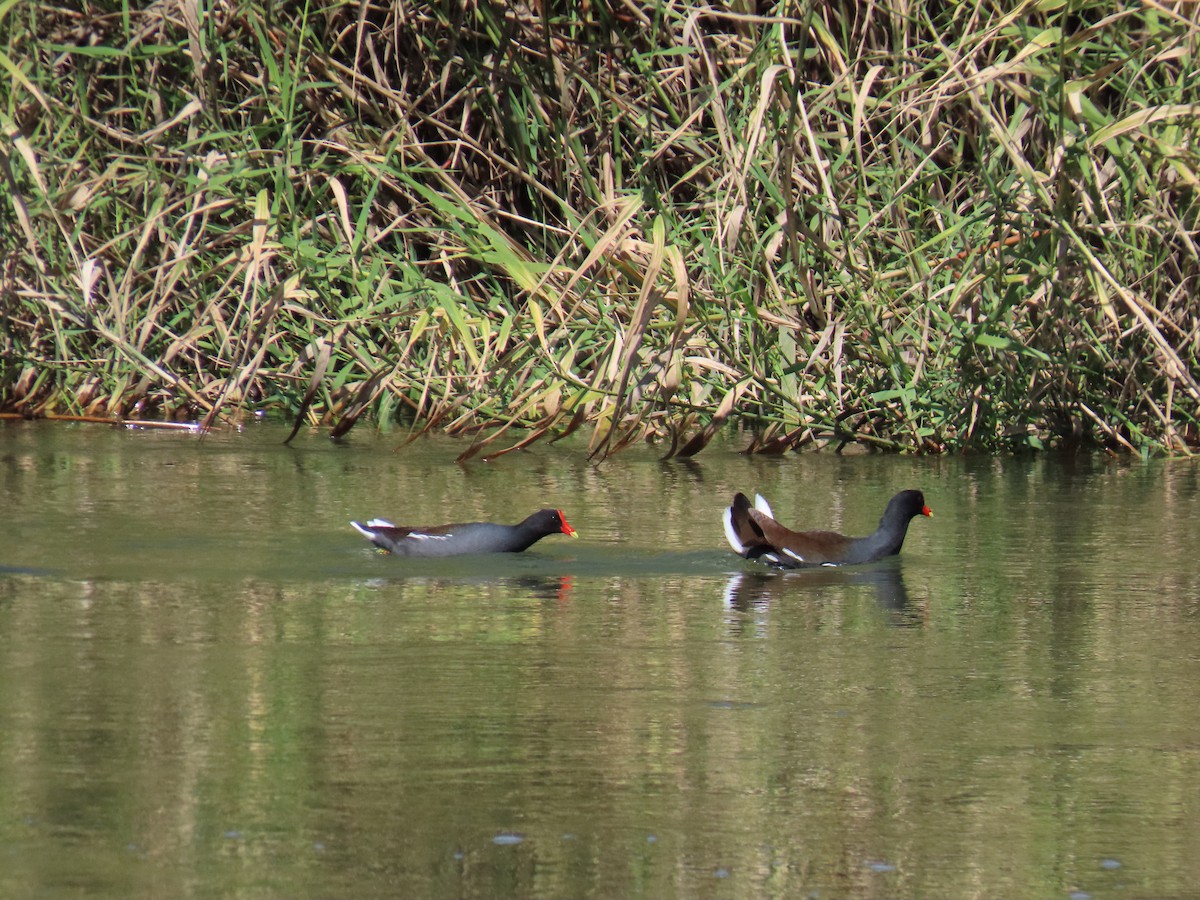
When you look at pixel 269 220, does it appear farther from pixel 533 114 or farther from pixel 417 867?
pixel 417 867

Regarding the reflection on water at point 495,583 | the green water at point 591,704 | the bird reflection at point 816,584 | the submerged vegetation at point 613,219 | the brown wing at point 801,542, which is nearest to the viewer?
the green water at point 591,704

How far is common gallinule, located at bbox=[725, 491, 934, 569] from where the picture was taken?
26.1ft

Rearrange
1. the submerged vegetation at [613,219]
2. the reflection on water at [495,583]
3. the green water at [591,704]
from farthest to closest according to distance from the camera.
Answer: the submerged vegetation at [613,219]
the reflection on water at [495,583]
the green water at [591,704]

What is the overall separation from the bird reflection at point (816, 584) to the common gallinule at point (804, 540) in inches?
1.7

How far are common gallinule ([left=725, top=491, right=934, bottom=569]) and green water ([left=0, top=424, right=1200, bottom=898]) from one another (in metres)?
0.10

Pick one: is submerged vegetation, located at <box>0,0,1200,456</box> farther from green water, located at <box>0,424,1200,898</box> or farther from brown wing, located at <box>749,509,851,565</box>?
brown wing, located at <box>749,509,851,565</box>

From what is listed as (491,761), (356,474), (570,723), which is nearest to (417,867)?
(491,761)

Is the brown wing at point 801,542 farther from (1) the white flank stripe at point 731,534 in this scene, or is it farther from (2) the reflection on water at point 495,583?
(2) the reflection on water at point 495,583

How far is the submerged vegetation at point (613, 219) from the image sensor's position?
1077 centimetres

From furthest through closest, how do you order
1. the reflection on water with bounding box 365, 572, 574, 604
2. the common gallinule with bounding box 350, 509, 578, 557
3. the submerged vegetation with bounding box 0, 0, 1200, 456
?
the submerged vegetation with bounding box 0, 0, 1200, 456 < the common gallinule with bounding box 350, 509, 578, 557 < the reflection on water with bounding box 365, 572, 574, 604

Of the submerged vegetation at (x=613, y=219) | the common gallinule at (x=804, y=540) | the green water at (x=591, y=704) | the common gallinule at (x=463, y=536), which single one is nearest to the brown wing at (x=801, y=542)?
the common gallinule at (x=804, y=540)

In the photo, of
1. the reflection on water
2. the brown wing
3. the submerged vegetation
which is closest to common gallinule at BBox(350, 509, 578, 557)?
the reflection on water

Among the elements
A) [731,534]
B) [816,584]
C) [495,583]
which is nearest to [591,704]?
[495,583]

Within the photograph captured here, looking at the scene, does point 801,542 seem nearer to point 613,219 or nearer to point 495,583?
point 495,583
